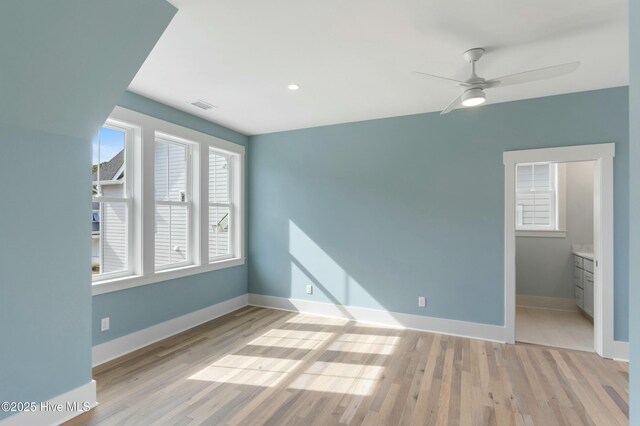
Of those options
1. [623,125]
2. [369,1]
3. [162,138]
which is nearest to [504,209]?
[623,125]

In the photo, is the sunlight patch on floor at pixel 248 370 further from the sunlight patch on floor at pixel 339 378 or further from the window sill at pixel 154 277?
the window sill at pixel 154 277

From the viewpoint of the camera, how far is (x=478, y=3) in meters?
1.97

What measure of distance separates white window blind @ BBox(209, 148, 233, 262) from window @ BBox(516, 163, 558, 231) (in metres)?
4.55

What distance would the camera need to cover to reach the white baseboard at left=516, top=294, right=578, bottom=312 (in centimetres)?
463

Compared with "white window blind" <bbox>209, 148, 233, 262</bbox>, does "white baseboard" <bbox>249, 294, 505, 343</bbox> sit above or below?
below

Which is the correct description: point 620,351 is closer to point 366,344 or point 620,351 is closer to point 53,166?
point 366,344

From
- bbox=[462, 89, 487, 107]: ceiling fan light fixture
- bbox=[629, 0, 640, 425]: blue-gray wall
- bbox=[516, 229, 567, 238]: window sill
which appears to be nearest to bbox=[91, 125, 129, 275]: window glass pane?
bbox=[462, 89, 487, 107]: ceiling fan light fixture

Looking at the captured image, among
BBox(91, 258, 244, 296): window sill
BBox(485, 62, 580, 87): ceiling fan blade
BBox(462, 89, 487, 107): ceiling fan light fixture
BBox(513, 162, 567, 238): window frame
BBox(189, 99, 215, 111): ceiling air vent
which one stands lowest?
BBox(91, 258, 244, 296): window sill

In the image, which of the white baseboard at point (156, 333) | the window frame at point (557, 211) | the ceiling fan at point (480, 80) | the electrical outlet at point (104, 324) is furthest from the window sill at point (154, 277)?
the window frame at point (557, 211)

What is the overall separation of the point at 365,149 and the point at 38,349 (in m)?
3.76

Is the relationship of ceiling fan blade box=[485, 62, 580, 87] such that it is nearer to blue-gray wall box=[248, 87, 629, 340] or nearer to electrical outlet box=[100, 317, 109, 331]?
blue-gray wall box=[248, 87, 629, 340]

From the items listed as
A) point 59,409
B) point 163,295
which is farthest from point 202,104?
point 59,409

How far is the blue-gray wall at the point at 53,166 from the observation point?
68.9 inches

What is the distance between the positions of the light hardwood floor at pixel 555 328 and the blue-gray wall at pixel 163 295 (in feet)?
12.6
